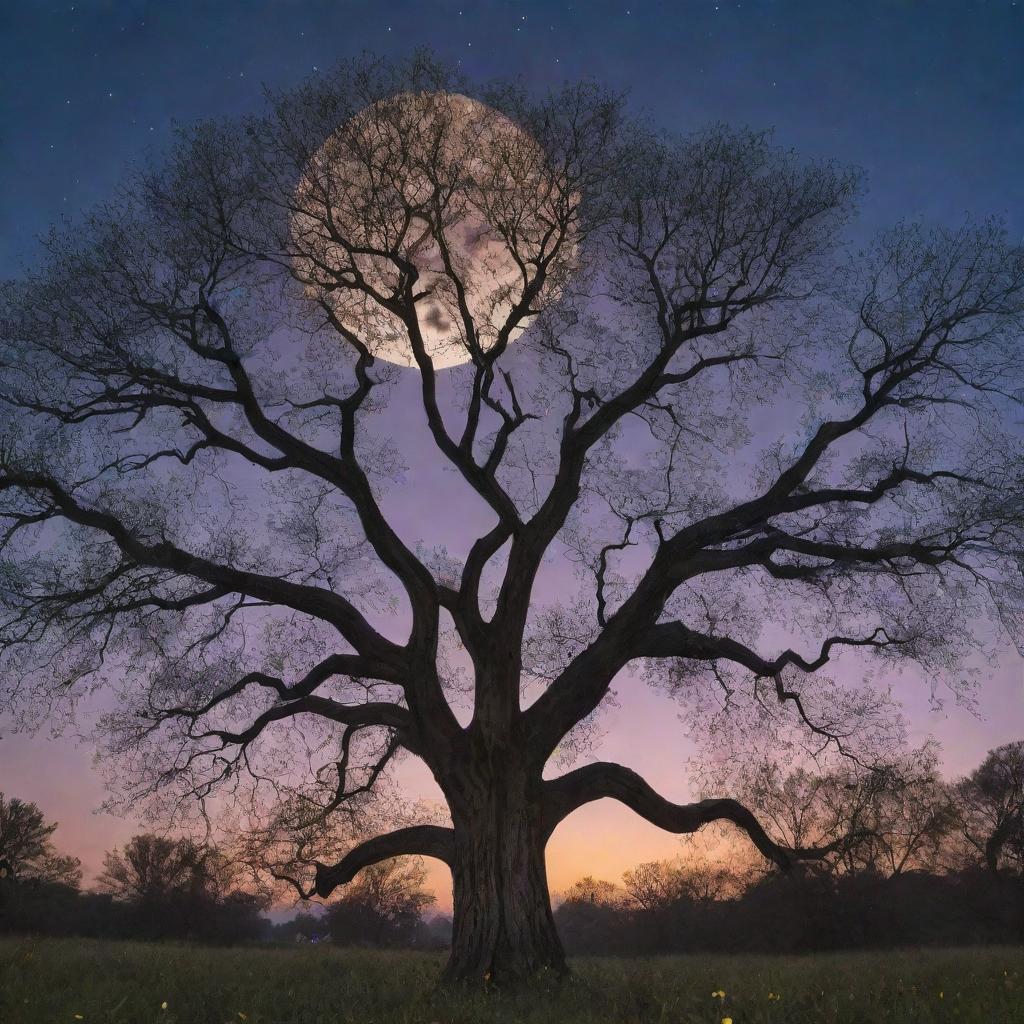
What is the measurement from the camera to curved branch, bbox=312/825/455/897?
13.5 m

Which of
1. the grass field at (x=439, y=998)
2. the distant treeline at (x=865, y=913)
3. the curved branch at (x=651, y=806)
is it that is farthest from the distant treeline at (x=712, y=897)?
the grass field at (x=439, y=998)

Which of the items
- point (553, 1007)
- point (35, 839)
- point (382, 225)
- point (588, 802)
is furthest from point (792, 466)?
point (35, 839)

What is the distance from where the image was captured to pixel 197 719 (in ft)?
48.2

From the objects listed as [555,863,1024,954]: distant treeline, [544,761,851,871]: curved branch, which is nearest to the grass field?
[544,761,851,871]: curved branch

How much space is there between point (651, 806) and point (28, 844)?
115 feet

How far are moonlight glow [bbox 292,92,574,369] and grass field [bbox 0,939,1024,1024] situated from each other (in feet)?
33.4

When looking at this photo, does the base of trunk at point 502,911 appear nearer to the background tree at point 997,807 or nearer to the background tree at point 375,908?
the background tree at point 997,807

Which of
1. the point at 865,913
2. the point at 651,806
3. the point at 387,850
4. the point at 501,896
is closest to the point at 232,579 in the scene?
the point at 387,850

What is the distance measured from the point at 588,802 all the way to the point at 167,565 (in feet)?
26.6

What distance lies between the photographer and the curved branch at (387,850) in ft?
44.2

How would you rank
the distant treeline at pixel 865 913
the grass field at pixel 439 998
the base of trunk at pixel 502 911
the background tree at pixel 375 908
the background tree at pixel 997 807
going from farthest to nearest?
1. the background tree at pixel 375 908
2. the background tree at pixel 997 807
3. the distant treeline at pixel 865 913
4. the base of trunk at pixel 502 911
5. the grass field at pixel 439 998

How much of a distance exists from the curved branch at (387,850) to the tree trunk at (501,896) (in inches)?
19.9

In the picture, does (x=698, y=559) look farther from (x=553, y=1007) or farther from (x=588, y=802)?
(x=553, y=1007)

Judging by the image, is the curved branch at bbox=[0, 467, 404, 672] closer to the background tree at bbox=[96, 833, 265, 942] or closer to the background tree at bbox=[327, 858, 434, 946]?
the background tree at bbox=[96, 833, 265, 942]
